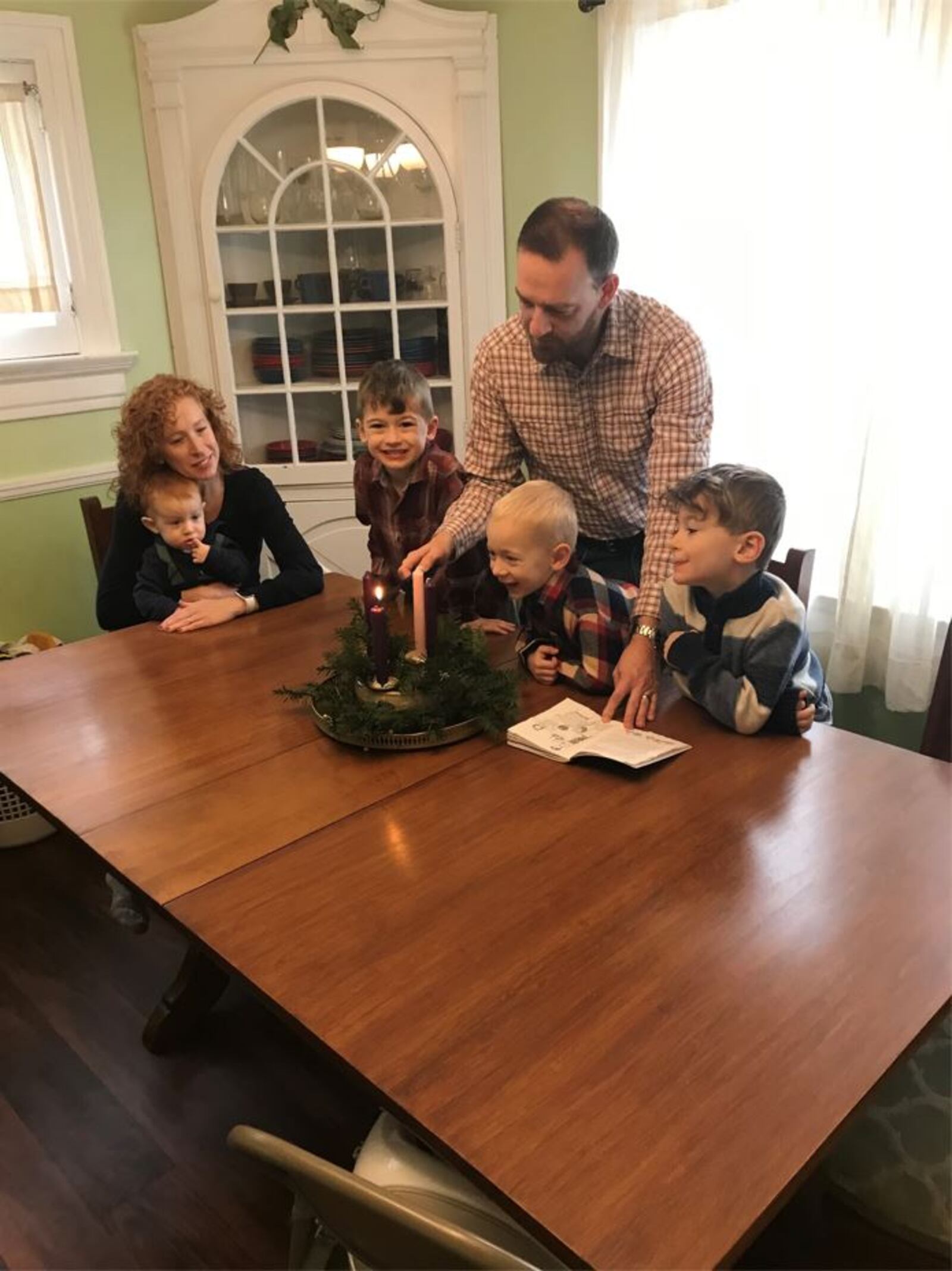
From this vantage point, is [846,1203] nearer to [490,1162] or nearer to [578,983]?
[578,983]

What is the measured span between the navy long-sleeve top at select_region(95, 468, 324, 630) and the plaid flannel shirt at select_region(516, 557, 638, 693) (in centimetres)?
75

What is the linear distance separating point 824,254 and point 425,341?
1.37 m

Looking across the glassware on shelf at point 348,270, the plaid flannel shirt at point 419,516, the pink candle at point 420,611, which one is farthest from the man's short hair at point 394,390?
the glassware on shelf at point 348,270

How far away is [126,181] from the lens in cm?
310

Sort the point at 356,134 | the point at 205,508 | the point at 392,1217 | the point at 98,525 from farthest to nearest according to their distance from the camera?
the point at 356,134
the point at 98,525
the point at 205,508
the point at 392,1217

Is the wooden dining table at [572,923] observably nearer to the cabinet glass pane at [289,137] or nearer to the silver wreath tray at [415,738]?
the silver wreath tray at [415,738]

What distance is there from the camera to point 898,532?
2.54 metres

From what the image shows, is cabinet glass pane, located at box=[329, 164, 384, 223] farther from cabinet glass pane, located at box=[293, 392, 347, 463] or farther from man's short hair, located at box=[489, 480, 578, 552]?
man's short hair, located at box=[489, 480, 578, 552]

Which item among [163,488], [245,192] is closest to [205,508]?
[163,488]

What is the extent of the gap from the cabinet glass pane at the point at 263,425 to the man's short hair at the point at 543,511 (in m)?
1.92

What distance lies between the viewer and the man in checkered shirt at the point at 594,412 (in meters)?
1.70

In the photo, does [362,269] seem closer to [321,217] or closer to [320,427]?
[321,217]

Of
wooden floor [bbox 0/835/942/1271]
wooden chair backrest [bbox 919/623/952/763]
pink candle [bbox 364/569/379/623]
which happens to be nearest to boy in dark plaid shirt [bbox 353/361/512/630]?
pink candle [bbox 364/569/379/623]

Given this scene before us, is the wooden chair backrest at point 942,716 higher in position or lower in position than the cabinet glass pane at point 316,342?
lower
